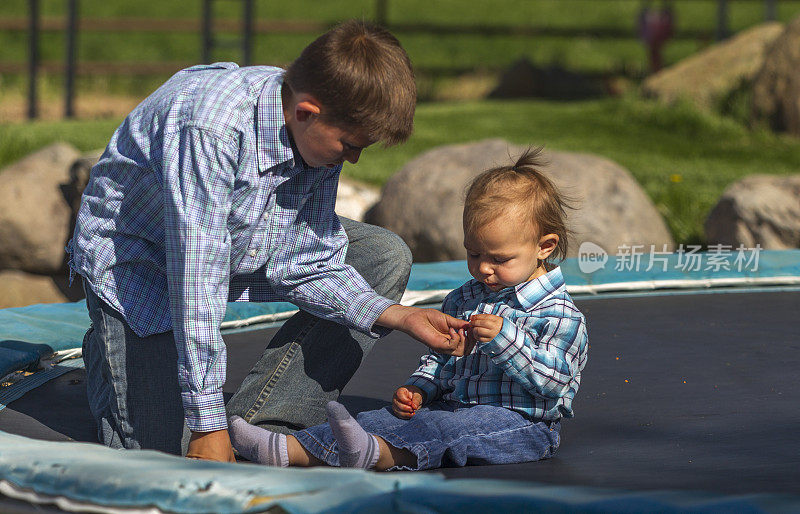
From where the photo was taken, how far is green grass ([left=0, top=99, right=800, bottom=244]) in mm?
5566

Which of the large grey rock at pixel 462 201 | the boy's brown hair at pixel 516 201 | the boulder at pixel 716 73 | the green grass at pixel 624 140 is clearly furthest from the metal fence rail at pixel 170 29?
the boy's brown hair at pixel 516 201

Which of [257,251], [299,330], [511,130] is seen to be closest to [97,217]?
[257,251]

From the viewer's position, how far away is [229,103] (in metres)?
1.55

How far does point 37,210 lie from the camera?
4.86m

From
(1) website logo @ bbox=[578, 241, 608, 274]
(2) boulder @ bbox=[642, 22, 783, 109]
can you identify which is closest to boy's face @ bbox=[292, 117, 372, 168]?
(1) website logo @ bbox=[578, 241, 608, 274]

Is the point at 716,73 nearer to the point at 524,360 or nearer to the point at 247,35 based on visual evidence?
the point at 247,35

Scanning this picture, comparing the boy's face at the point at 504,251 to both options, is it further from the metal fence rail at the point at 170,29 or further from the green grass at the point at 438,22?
the green grass at the point at 438,22

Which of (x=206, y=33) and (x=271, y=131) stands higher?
(x=271, y=131)

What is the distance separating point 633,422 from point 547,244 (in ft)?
1.24

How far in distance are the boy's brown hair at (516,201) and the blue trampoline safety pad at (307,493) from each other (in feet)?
1.69

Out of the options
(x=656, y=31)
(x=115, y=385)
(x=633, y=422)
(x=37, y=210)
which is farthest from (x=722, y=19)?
(x=115, y=385)

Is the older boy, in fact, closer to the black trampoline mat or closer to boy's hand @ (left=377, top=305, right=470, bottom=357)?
boy's hand @ (left=377, top=305, right=470, bottom=357)

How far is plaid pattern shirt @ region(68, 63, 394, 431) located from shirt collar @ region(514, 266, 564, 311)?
0.69 feet

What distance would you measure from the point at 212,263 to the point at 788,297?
6.56 feet
